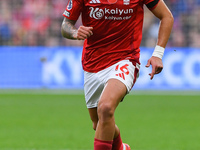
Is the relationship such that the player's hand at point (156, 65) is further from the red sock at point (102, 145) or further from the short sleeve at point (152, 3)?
the red sock at point (102, 145)

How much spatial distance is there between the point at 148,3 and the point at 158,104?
8.34 meters

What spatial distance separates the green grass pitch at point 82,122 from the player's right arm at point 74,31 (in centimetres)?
218

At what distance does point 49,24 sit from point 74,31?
14.1m

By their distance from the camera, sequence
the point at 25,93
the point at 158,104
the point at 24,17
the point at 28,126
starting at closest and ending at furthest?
1. the point at 28,126
2. the point at 158,104
3. the point at 25,93
4. the point at 24,17

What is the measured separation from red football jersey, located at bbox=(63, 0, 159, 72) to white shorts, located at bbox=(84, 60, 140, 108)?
70mm

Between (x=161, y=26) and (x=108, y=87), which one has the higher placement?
(x=161, y=26)

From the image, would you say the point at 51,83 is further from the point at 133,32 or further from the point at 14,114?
the point at 133,32

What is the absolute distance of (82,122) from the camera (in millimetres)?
10453

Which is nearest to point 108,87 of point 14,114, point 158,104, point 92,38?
point 92,38

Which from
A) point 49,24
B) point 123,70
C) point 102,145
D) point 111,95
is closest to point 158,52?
point 123,70

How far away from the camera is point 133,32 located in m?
5.81

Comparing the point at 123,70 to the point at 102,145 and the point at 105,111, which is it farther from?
the point at 102,145

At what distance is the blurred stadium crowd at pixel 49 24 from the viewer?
736 inches

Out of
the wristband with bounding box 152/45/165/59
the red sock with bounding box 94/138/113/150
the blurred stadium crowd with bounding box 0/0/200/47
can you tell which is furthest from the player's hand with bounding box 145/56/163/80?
the blurred stadium crowd with bounding box 0/0/200/47
